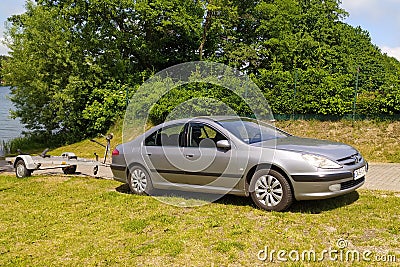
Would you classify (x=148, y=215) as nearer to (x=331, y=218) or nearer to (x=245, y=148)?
(x=245, y=148)

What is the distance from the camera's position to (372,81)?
13664 millimetres

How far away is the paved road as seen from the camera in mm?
8016

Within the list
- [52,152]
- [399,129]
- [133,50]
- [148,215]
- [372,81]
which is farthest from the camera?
[133,50]

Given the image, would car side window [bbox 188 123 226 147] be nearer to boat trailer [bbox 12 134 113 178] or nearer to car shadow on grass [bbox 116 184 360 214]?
car shadow on grass [bbox 116 184 360 214]

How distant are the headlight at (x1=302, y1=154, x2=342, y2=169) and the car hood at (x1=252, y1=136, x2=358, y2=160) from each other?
0.10m

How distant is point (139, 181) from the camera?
306 inches

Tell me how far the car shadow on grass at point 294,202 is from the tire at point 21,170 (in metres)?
4.51

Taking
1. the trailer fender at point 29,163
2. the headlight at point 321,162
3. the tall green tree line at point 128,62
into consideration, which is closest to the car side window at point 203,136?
the headlight at point 321,162

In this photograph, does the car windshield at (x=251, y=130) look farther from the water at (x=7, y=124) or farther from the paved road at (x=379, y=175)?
the water at (x=7, y=124)

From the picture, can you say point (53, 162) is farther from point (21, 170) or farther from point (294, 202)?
point (294, 202)

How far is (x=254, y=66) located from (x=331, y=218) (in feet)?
53.5

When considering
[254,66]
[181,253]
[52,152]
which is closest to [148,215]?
[181,253]

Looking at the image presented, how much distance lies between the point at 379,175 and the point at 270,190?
455 cm

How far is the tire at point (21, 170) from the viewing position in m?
10.3
